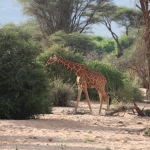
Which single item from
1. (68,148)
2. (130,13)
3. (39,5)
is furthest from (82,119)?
(130,13)

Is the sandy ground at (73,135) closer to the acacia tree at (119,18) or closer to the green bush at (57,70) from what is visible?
the green bush at (57,70)

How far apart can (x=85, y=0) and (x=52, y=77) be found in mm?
26527

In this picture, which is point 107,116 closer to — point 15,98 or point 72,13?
point 15,98

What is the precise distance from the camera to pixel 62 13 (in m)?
48.7

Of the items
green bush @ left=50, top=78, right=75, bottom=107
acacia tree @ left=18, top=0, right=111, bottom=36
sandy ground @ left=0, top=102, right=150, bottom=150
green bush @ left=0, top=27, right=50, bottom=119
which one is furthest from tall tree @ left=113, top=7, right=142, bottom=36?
sandy ground @ left=0, top=102, right=150, bottom=150

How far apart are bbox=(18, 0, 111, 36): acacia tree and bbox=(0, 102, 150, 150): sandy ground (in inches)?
1323

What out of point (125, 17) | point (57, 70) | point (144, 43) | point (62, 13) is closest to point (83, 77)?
point (144, 43)

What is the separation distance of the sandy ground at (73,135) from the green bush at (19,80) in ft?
2.81

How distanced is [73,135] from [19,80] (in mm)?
3280

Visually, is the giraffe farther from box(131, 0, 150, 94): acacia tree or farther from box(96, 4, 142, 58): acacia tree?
box(96, 4, 142, 58): acacia tree

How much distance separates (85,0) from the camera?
5053 centimetres

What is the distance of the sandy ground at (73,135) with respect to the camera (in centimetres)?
981

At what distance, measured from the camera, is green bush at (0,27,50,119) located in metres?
14.1

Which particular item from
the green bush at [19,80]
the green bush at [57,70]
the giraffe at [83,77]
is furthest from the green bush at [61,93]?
the green bush at [19,80]
